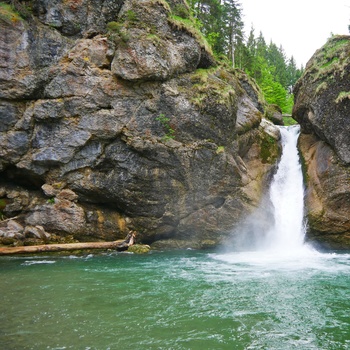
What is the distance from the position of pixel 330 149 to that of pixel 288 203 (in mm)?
4237

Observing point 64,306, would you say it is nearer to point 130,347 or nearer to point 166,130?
point 130,347

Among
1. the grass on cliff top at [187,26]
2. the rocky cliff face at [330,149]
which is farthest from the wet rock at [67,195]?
the rocky cliff face at [330,149]

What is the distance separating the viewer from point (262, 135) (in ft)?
75.1

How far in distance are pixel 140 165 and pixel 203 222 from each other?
17.2 feet

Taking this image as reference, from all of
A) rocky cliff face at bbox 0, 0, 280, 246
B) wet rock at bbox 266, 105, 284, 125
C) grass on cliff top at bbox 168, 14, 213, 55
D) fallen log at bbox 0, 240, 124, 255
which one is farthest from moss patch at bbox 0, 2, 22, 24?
wet rock at bbox 266, 105, 284, 125

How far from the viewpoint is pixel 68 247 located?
16234 millimetres

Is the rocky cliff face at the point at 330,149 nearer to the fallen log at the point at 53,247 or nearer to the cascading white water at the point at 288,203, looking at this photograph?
the cascading white water at the point at 288,203

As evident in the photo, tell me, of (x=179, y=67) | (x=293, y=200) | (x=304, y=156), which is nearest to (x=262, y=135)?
(x=304, y=156)

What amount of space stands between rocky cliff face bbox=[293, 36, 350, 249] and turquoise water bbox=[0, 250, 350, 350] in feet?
20.4

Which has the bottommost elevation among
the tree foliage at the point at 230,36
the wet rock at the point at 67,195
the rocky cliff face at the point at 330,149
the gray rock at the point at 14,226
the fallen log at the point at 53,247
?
the fallen log at the point at 53,247

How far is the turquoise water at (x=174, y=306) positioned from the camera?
5926 millimetres

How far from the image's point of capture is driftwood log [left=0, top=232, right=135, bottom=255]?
1534cm

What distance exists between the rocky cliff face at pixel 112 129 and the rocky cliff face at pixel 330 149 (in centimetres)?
388

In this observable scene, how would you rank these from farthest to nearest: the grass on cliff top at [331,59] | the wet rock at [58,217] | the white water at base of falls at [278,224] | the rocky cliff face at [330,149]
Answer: the grass on cliff top at [331,59] → the white water at base of falls at [278,224] → the rocky cliff face at [330,149] → the wet rock at [58,217]
